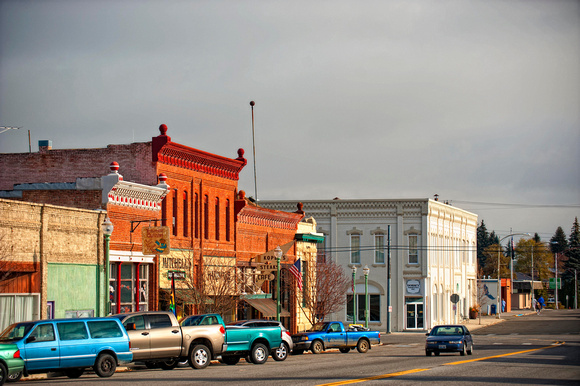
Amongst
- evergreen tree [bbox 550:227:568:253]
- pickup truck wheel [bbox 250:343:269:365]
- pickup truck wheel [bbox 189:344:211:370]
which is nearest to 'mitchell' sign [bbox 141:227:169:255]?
pickup truck wheel [bbox 250:343:269:365]

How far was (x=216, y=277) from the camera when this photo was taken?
1594 inches

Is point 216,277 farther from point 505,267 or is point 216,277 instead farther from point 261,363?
point 505,267

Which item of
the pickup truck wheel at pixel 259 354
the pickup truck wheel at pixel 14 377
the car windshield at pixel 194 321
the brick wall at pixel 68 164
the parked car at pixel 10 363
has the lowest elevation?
the pickup truck wheel at pixel 259 354

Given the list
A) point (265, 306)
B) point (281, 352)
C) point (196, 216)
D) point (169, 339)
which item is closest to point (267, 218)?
point (265, 306)

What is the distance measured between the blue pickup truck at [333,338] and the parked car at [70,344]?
15510 mm

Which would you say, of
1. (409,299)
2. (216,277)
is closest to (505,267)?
(409,299)

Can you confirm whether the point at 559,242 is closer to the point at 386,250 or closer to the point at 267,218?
the point at 386,250

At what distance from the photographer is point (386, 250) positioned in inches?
2731

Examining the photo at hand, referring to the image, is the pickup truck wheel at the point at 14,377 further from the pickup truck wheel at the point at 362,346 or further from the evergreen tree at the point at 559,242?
the evergreen tree at the point at 559,242

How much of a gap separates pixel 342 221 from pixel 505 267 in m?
82.6

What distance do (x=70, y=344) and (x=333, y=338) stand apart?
18650 millimetres

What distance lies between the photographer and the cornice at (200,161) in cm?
3936

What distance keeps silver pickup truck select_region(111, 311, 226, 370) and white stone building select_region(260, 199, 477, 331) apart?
39.7 metres

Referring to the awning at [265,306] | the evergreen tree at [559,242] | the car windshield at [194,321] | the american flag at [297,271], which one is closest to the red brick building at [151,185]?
the awning at [265,306]
